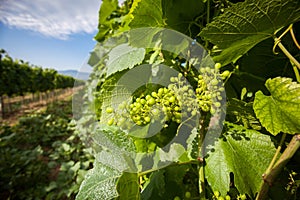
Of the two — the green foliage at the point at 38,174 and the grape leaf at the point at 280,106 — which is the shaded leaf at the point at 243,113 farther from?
the green foliage at the point at 38,174

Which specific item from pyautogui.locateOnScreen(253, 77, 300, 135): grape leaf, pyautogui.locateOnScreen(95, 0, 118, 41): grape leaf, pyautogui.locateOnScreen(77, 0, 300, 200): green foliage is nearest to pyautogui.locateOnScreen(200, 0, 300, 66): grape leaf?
pyautogui.locateOnScreen(77, 0, 300, 200): green foliage

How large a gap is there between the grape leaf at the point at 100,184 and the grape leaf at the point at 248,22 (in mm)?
515

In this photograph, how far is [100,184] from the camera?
76 centimetres

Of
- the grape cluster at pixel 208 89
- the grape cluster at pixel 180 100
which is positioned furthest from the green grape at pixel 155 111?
the grape cluster at pixel 208 89

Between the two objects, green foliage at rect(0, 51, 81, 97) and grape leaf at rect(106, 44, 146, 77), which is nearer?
grape leaf at rect(106, 44, 146, 77)

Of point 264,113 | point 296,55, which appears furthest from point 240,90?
point 264,113

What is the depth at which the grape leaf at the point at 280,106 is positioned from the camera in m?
0.60

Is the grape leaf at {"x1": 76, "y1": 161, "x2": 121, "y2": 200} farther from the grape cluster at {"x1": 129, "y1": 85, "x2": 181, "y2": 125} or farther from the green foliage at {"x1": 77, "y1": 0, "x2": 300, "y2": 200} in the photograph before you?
the grape cluster at {"x1": 129, "y1": 85, "x2": 181, "y2": 125}

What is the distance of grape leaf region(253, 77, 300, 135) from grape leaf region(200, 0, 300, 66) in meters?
0.13

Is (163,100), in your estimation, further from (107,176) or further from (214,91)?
(107,176)

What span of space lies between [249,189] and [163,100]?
375mm

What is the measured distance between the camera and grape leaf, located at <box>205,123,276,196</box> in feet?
2.39

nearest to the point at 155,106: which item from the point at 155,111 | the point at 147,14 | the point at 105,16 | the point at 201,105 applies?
the point at 155,111

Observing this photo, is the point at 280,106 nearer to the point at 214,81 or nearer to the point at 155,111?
the point at 214,81
